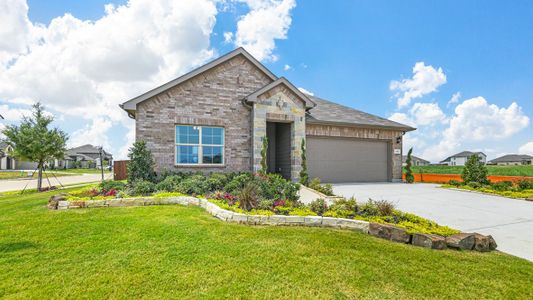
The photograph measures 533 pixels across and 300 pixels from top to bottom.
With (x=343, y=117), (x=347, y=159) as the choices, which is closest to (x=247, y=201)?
(x=347, y=159)

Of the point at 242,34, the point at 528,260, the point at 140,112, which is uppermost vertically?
the point at 242,34

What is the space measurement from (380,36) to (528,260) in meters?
11.4

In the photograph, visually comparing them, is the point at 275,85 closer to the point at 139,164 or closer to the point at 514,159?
the point at 139,164

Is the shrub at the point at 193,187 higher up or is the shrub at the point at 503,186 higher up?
the shrub at the point at 193,187

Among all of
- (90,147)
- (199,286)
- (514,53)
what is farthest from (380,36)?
(90,147)

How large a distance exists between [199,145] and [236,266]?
8252 millimetres

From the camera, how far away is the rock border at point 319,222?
4168 millimetres

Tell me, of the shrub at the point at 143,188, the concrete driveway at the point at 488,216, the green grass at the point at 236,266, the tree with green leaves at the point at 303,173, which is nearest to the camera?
the green grass at the point at 236,266

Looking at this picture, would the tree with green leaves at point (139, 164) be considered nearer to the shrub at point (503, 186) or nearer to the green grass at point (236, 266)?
the green grass at point (236, 266)

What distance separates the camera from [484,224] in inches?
222

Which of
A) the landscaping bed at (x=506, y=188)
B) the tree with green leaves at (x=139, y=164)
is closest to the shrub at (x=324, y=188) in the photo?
the tree with green leaves at (x=139, y=164)

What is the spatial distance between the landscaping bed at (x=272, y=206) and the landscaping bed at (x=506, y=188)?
22.6 ft

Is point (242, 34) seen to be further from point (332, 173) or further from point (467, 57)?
point (467, 57)

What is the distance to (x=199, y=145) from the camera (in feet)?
36.0
